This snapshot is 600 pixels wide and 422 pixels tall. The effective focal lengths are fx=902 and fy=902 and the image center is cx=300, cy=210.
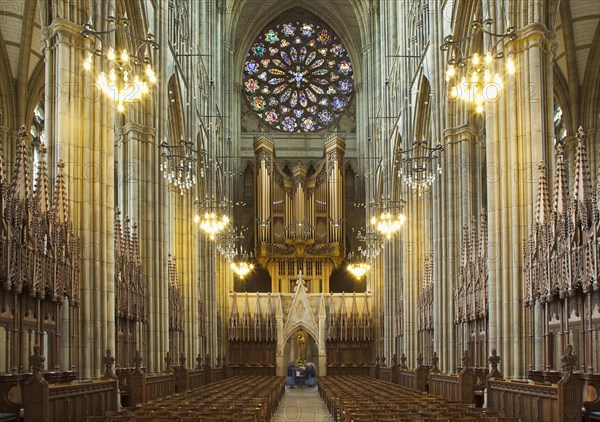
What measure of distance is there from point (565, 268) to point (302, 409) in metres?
17.3

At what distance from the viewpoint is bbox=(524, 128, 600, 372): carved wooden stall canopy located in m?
17.9

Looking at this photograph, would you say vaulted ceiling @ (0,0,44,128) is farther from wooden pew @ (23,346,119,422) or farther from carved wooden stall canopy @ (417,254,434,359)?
wooden pew @ (23,346,119,422)

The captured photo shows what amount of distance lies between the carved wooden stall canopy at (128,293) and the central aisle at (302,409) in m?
5.18

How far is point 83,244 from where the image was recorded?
22.4 meters

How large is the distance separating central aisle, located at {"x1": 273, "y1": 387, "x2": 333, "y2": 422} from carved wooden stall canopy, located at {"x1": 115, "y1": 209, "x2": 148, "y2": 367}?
Result: 5183 mm

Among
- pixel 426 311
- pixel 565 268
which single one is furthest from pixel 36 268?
pixel 426 311

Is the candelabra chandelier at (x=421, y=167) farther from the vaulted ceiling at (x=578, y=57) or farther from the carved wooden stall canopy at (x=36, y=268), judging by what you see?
the carved wooden stall canopy at (x=36, y=268)

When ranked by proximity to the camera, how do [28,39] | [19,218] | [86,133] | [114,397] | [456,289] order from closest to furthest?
[19,218] → [114,397] → [86,133] → [456,289] → [28,39]

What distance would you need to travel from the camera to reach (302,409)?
1346 inches

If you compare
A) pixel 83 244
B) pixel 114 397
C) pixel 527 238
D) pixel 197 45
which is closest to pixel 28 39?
pixel 197 45

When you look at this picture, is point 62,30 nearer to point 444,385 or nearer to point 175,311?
point 444,385

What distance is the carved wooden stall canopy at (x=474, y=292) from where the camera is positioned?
88.5 ft

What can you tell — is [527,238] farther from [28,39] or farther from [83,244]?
[28,39]

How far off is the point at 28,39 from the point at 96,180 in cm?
1436
